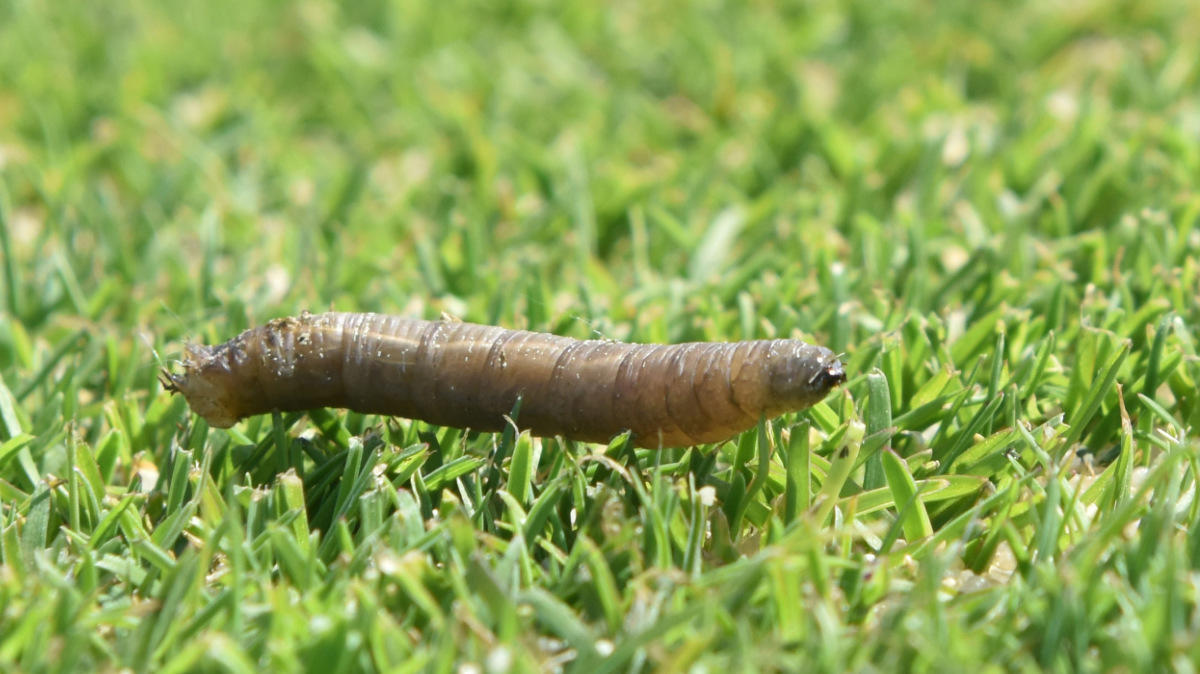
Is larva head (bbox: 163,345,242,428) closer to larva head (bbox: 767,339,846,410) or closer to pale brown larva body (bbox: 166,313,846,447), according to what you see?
pale brown larva body (bbox: 166,313,846,447)

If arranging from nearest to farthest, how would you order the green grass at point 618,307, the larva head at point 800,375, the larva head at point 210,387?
1. the green grass at point 618,307
2. the larva head at point 800,375
3. the larva head at point 210,387

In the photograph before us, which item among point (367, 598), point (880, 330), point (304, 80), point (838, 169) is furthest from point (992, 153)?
point (367, 598)

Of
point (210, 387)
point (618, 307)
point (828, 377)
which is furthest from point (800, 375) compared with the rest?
point (618, 307)

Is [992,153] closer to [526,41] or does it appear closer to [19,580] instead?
[526,41]

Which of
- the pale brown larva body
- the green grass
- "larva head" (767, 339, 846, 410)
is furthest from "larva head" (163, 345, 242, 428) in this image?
"larva head" (767, 339, 846, 410)

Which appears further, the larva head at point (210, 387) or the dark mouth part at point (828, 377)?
the larva head at point (210, 387)

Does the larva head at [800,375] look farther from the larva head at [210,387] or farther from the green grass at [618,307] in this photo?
the larva head at [210,387]

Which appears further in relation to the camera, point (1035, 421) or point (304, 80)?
point (304, 80)

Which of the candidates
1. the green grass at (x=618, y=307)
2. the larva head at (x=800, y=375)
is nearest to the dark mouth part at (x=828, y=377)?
the larva head at (x=800, y=375)
